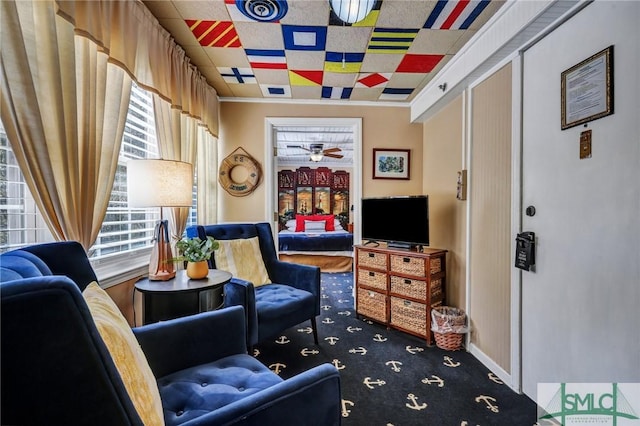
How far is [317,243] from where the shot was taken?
532cm

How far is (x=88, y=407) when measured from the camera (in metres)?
0.59

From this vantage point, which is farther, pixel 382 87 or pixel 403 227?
pixel 382 87

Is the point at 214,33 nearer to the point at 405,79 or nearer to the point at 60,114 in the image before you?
the point at 60,114

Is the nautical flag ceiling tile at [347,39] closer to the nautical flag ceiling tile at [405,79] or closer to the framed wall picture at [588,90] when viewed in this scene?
the nautical flag ceiling tile at [405,79]

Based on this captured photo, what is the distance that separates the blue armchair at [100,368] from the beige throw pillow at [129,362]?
0.34 feet

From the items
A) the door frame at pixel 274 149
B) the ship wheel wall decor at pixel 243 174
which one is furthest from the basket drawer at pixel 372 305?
the ship wheel wall decor at pixel 243 174

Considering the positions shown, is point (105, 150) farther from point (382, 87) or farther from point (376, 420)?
point (382, 87)

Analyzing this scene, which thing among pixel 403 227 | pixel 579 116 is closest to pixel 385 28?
pixel 579 116

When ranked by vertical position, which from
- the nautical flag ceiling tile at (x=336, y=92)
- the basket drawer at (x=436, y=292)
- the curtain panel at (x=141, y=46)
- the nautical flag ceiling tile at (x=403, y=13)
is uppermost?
the nautical flag ceiling tile at (x=336, y=92)

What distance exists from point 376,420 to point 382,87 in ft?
9.85

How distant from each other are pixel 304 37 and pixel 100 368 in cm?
241

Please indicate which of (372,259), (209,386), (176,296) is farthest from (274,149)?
A: (209,386)

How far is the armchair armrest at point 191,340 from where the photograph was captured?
1.26 metres

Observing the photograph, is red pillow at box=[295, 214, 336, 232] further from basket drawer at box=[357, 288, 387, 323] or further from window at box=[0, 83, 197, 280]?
window at box=[0, 83, 197, 280]
